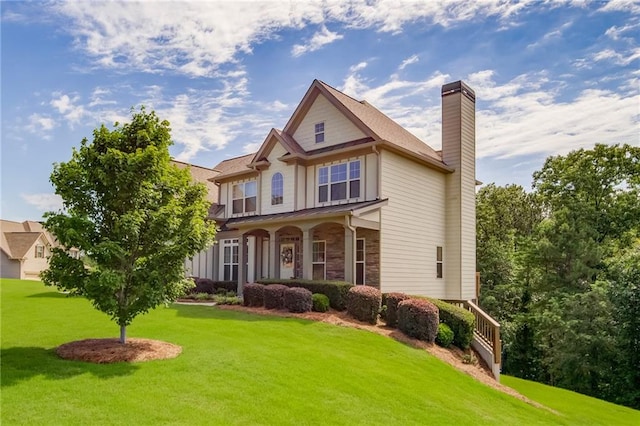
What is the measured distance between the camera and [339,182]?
767 inches

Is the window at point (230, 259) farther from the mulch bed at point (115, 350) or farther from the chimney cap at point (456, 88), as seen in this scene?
the mulch bed at point (115, 350)

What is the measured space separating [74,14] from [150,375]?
8.08 meters

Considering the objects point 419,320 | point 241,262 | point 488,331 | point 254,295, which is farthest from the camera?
point 241,262

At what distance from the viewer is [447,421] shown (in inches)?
313

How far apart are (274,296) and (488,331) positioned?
24.4 feet

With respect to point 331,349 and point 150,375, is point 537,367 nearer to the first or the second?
point 331,349

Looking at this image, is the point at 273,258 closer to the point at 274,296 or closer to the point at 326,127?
the point at 274,296

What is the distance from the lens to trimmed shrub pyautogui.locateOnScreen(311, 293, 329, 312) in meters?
15.3

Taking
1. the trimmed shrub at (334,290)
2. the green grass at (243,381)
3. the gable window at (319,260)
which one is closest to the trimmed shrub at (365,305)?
the trimmed shrub at (334,290)

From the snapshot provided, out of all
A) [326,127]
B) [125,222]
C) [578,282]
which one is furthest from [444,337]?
[578,282]

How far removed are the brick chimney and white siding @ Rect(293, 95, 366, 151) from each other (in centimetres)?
505

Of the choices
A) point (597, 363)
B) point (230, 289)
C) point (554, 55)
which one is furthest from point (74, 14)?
point (597, 363)

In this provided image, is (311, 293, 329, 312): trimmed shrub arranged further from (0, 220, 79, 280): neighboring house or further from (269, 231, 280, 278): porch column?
(0, 220, 79, 280): neighboring house

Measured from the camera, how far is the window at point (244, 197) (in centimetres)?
2333
